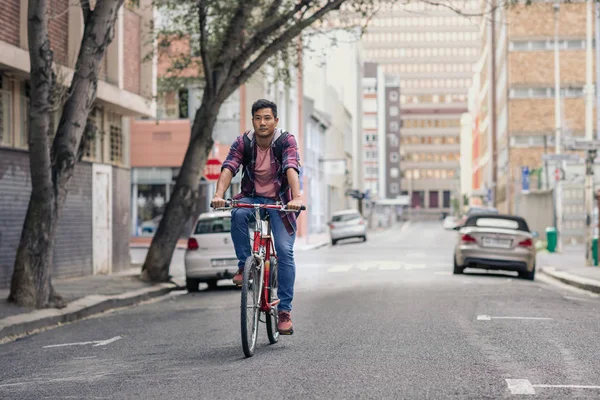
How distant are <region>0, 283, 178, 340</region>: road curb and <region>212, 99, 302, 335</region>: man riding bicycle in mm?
4059

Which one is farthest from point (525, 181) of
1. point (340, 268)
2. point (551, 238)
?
point (340, 268)

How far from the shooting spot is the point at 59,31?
2055cm

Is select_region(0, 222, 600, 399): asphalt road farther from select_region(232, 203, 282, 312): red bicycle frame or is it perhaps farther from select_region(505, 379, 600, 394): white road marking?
select_region(232, 203, 282, 312): red bicycle frame

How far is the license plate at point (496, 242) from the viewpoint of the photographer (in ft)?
71.7

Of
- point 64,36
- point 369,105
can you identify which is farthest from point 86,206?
point 369,105

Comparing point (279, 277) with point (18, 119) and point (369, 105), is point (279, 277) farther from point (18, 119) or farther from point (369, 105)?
point (369, 105)

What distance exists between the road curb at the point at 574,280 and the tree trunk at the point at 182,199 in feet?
23.6

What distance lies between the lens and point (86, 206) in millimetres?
22688

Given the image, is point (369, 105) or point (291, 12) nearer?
point (291, 12)

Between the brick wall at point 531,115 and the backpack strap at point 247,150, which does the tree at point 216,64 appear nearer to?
the backpack strap at point 247,150

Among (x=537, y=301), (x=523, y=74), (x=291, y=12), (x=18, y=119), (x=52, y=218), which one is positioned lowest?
(x=537, y=301)

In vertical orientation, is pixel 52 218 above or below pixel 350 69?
below

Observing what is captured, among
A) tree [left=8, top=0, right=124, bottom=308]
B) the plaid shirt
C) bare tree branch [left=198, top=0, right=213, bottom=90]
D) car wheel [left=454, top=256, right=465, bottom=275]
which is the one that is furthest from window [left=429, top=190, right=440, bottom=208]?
the plaid shirt

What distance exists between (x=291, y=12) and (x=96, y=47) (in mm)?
4567
